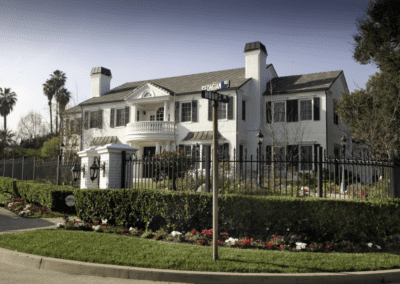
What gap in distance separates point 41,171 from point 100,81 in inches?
686

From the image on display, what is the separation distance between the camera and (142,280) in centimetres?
524

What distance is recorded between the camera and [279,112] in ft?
78.0

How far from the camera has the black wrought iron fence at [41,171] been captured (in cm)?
1338

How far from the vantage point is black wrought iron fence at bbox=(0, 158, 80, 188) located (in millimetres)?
13375

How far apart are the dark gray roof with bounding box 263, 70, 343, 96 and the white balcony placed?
714 centimetres

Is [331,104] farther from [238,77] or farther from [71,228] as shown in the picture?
[71,228]

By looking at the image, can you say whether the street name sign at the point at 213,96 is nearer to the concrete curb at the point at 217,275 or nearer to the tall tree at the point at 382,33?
the concrete curb at the point at 217,275

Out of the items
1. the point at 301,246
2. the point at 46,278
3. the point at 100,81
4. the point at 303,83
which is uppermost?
the point at 100,81

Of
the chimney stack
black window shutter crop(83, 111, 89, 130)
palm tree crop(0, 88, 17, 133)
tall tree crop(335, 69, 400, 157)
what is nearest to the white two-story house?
black window shutter crop(83, 111, 89, 130)

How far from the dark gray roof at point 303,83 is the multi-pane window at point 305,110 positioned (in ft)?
2.79

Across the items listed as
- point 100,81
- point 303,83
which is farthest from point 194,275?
point 100,81

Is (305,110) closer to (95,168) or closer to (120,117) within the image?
(120,117)

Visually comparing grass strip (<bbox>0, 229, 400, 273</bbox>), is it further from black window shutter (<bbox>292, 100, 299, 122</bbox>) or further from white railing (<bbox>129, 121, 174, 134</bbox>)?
white railing (<bbox>129, 121, 174, 134</bbox>)

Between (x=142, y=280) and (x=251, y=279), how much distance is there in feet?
5.24
